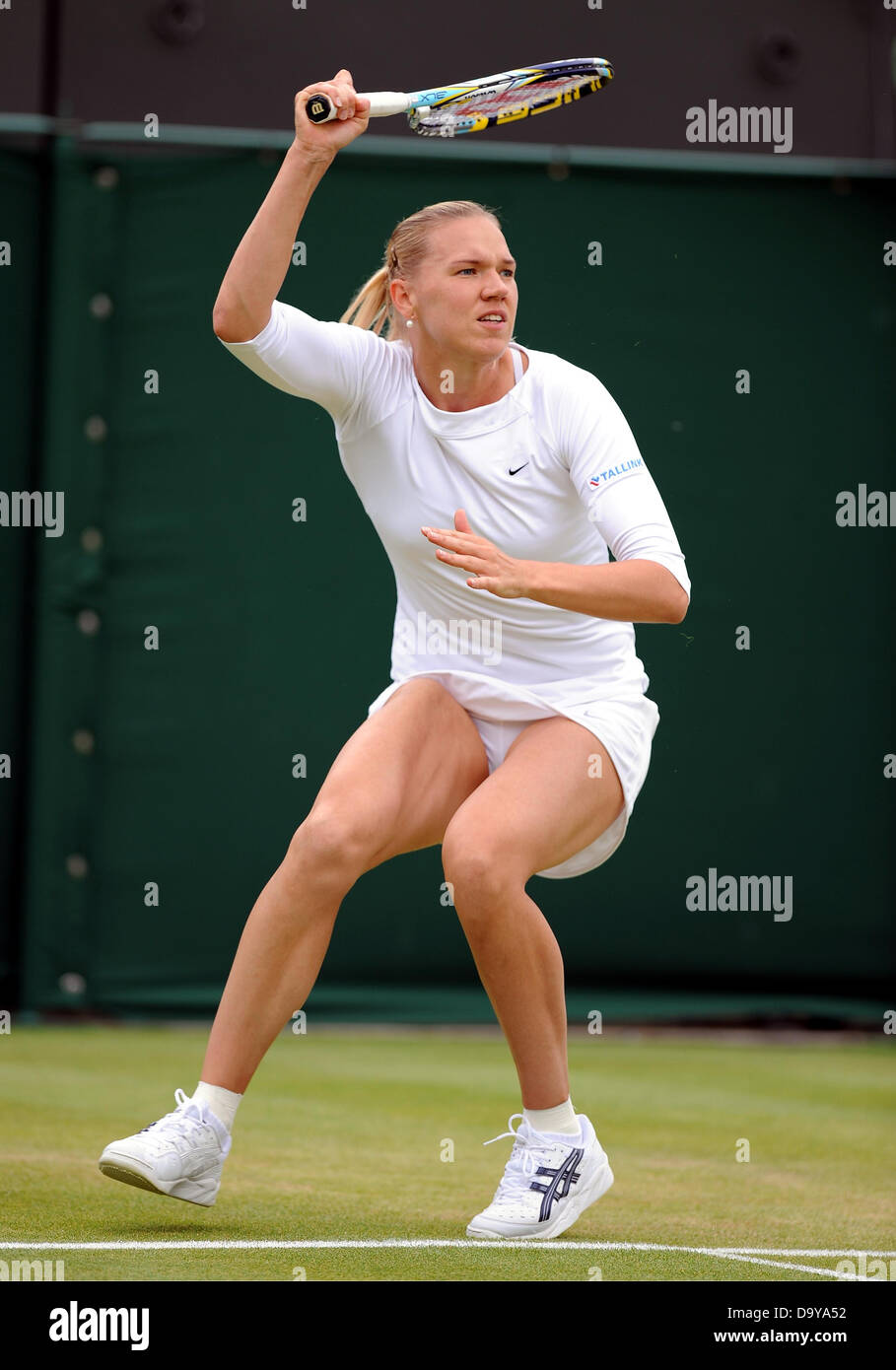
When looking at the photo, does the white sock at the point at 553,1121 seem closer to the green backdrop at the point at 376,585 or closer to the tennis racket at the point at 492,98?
the tennis racket at the point at 492,98

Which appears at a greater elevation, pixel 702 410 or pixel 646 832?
pixel 702 410

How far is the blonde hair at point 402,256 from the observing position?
3.21 meters

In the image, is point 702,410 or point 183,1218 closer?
point 183,1218

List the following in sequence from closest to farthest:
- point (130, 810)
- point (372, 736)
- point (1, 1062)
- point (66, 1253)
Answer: point (66, 1253), point (372, 736), point (1, 1062), point (130, 810)

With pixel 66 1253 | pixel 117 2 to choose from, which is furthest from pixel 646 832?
pixel 66 1253

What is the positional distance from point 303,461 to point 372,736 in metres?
3.68

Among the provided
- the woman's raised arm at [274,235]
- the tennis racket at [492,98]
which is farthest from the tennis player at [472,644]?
the tennis racket at [492,98]

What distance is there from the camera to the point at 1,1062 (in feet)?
17.6

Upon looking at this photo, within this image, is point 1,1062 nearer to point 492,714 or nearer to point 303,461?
point 303,461

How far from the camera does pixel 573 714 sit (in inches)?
124

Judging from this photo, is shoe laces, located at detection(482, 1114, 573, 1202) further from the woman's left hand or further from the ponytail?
the ponytail

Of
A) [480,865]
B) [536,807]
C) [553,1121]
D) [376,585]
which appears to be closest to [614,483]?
[536,807]

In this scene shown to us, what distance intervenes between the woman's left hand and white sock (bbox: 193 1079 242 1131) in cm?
91

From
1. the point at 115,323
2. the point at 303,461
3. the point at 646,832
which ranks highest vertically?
the point at 115,323
